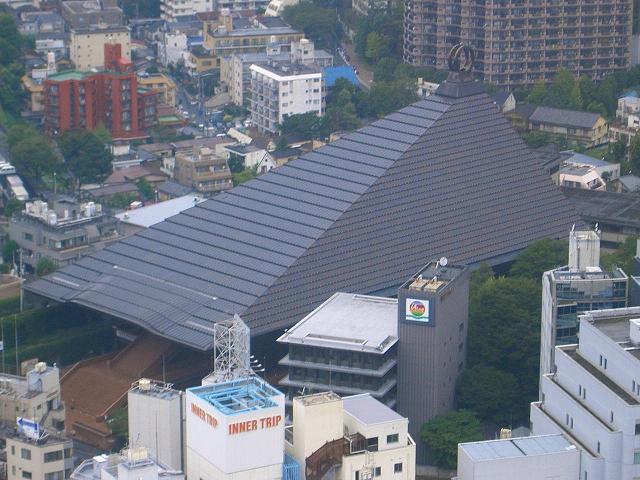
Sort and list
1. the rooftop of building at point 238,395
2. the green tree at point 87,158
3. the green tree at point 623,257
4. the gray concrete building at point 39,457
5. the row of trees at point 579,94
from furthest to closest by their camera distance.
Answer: the row of trees at point 579,94 < the green tree at point 87,158 < the green tree at point 623,257 < the gray concrete building at point 39,457 < the rooftop of building at point 238,395

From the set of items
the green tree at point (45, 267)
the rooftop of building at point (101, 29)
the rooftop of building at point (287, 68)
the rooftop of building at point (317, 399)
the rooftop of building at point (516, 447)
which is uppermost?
the rooftop of building at point (101, 29)

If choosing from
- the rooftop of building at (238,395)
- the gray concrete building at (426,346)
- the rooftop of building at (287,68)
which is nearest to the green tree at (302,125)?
the rooftop of building at (287,68)

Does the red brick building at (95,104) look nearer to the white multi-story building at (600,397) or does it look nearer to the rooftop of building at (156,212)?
the rooftop of building at (156,212)

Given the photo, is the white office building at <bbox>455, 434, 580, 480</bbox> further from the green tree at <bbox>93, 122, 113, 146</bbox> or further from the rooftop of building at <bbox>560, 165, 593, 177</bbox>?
the green tree at <bbox>93, 122, 113, 146</bbox>

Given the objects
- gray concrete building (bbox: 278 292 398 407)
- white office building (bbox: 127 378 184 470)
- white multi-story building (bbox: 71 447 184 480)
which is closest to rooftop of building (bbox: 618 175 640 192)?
gray concrete building (bbox: 278 292 398 407)

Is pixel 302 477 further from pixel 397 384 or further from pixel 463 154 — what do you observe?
pixel 463 154

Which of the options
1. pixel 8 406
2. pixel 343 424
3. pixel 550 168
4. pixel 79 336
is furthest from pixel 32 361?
pixel 550 168
